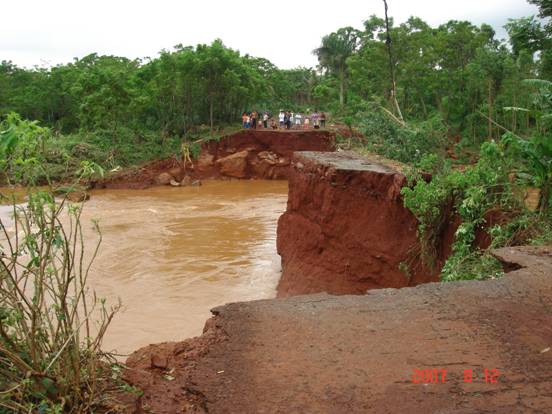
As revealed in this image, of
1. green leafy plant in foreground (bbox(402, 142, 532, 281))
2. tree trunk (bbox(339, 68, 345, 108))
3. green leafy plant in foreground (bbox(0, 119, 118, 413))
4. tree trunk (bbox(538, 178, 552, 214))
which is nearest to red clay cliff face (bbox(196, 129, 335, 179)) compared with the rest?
tree trunk (bbox(339, 68, 345, 108))

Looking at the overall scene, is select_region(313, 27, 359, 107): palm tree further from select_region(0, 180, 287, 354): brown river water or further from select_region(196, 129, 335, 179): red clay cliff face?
select_region(0, 180, 287, 354): brown river water

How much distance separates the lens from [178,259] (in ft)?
45.1

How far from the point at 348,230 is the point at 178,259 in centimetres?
618

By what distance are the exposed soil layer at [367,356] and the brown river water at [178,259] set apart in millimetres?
1541

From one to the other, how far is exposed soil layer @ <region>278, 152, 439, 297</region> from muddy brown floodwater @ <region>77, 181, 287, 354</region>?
1.58 m

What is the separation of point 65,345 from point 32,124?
127cm

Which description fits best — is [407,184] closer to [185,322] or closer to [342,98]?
[185,322]

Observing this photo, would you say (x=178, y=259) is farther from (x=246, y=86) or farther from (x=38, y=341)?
(x=246, y=86)

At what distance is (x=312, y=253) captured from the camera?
9.74 meters

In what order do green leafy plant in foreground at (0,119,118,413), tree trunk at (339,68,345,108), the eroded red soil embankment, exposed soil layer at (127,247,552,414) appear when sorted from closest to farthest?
green leafy plant in foreground at (0,119,118,413) → exposed soil layer at (127,247,552,414) → the eroded red soil embankment → tree trunk at (339,68,345,108)

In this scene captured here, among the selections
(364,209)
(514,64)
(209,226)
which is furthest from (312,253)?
(514,64)

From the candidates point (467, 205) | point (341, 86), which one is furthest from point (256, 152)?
point (467, 205)

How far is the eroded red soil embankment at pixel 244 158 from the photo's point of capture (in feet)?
88.4

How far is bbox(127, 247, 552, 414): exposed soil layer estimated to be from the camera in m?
3.17
